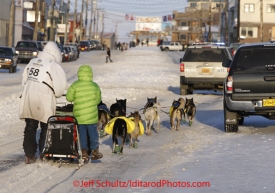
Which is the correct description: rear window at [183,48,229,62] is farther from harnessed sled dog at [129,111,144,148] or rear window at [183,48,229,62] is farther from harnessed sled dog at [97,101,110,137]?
harnessed sled dog at [129,111,144,148]

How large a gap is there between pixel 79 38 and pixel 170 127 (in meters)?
117

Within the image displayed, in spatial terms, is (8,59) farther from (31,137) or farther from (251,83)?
(31,137)

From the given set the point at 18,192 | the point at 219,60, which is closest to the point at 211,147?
the point at 18,192

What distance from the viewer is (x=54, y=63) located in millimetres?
11031

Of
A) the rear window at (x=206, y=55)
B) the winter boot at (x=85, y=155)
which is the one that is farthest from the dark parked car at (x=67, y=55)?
the winter boot at (x=85, y=155)

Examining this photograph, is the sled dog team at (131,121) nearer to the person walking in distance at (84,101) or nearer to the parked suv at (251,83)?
the person walking in distance at (84,101)

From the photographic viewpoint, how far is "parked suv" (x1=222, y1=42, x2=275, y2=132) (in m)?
14.8

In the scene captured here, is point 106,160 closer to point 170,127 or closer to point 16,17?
point 170,127

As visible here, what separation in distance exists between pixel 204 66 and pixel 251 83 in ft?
36.8

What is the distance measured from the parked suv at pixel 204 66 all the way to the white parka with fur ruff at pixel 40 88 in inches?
600

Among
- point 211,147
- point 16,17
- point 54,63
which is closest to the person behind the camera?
point 54,63

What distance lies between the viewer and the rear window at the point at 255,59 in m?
15.0

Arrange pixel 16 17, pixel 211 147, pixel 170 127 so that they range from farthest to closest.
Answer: pixel 16 17 → pixel 170 127 → pixel 211 147

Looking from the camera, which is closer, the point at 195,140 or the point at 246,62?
the point at 195,140
